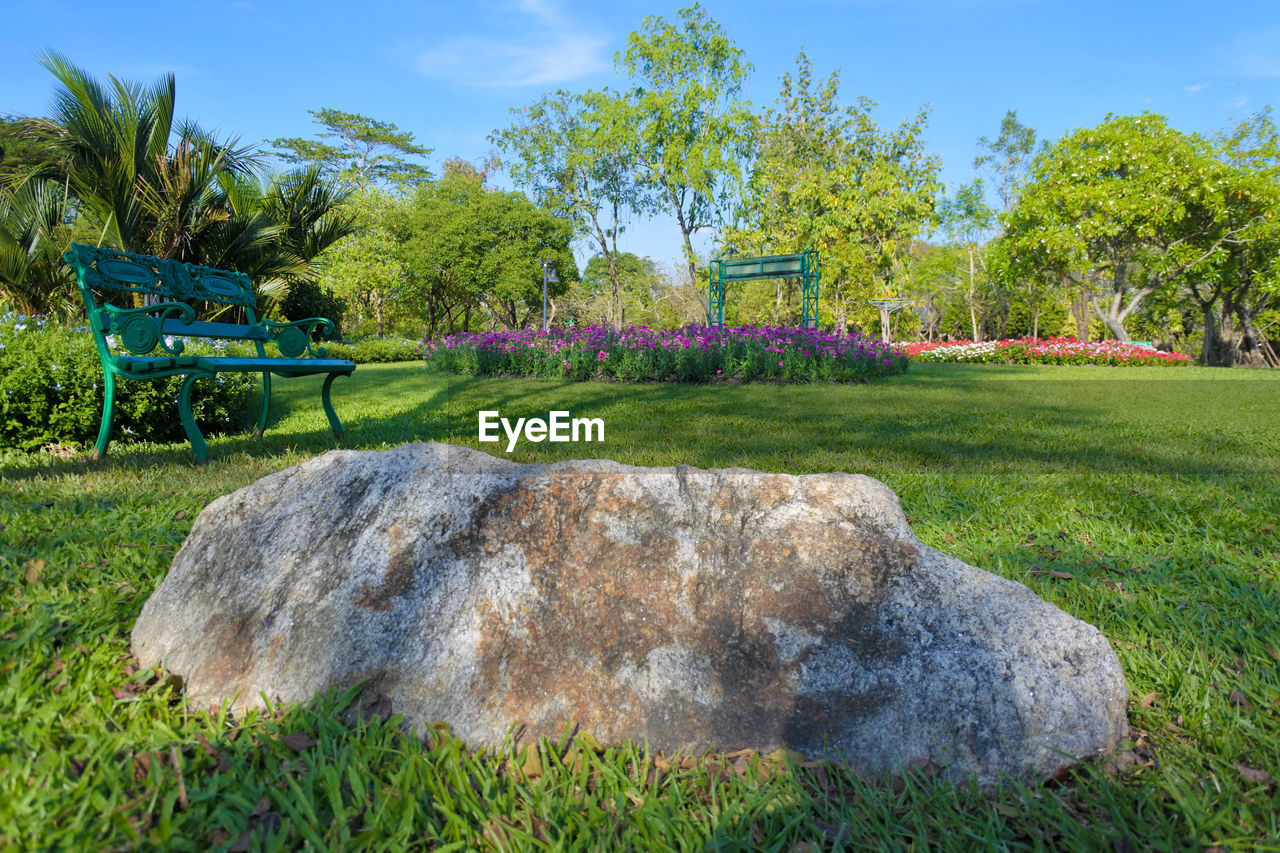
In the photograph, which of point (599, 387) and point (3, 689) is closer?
point (3, 689)

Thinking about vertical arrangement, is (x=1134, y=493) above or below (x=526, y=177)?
below

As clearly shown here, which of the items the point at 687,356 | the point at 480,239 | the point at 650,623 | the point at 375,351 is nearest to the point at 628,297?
the point at 480,239

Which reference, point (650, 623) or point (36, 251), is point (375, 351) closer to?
point (36, 251)

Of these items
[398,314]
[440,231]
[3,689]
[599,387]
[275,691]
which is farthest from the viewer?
[398,314]

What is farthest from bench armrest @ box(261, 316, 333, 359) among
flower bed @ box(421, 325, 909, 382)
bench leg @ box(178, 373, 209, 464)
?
flower bed @ box(421, 325, 909, 382)

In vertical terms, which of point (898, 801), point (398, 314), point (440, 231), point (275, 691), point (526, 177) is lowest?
point (898, 801)

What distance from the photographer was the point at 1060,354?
19.0 metres

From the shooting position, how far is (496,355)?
1248cm

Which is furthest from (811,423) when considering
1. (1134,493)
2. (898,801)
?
(898,801)

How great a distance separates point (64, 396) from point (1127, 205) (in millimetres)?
24709

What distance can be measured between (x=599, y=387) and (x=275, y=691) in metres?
8.19

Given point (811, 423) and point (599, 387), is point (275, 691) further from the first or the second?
point (599, 387)

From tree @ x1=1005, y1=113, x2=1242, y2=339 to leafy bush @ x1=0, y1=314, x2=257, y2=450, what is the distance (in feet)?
78.0

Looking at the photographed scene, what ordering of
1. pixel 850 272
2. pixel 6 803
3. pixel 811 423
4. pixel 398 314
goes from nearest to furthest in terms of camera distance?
pixel 6 803 → pixel 811 423 → pixel 850 272 → pixel 398 314
